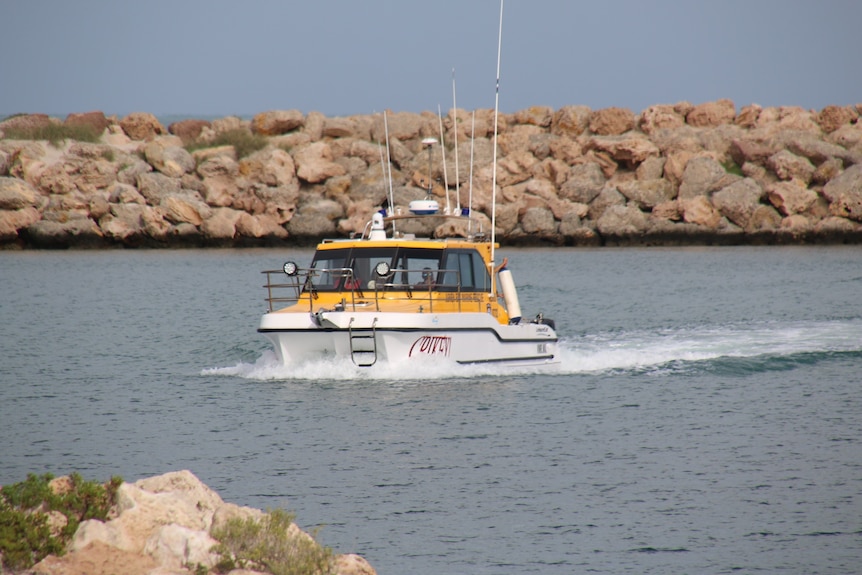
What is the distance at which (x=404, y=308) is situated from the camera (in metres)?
18.9

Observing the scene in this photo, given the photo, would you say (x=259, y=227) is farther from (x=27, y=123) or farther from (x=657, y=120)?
(x=27, y=123)

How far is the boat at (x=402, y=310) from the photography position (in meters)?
18.3

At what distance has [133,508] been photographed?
7.74m

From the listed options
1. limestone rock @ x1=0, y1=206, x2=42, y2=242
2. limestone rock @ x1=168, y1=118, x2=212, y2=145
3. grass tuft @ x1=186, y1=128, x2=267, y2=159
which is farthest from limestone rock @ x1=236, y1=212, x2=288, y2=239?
limestone rock @ x1=168, y1=118, x2=212, y2=145

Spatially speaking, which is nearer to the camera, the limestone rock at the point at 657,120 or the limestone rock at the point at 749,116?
the limestone rock at the point at 657,120

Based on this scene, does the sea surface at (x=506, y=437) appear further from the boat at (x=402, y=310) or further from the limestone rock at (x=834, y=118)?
the limestone rock at (x=834, y=118)

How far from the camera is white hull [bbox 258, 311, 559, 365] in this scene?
18.1 m

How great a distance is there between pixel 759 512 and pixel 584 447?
3494 millimetres

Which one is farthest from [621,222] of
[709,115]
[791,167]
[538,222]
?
[709,115]

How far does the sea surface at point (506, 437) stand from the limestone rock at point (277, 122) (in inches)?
1830

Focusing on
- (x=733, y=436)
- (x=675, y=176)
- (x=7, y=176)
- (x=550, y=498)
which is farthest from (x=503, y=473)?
(x=7, y=176)

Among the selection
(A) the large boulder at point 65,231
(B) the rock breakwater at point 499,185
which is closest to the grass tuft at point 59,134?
(B) the rock breakwater at point 499,185

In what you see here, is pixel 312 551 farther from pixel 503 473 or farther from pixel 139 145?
pixel 139 145

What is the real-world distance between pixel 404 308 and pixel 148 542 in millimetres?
11567
